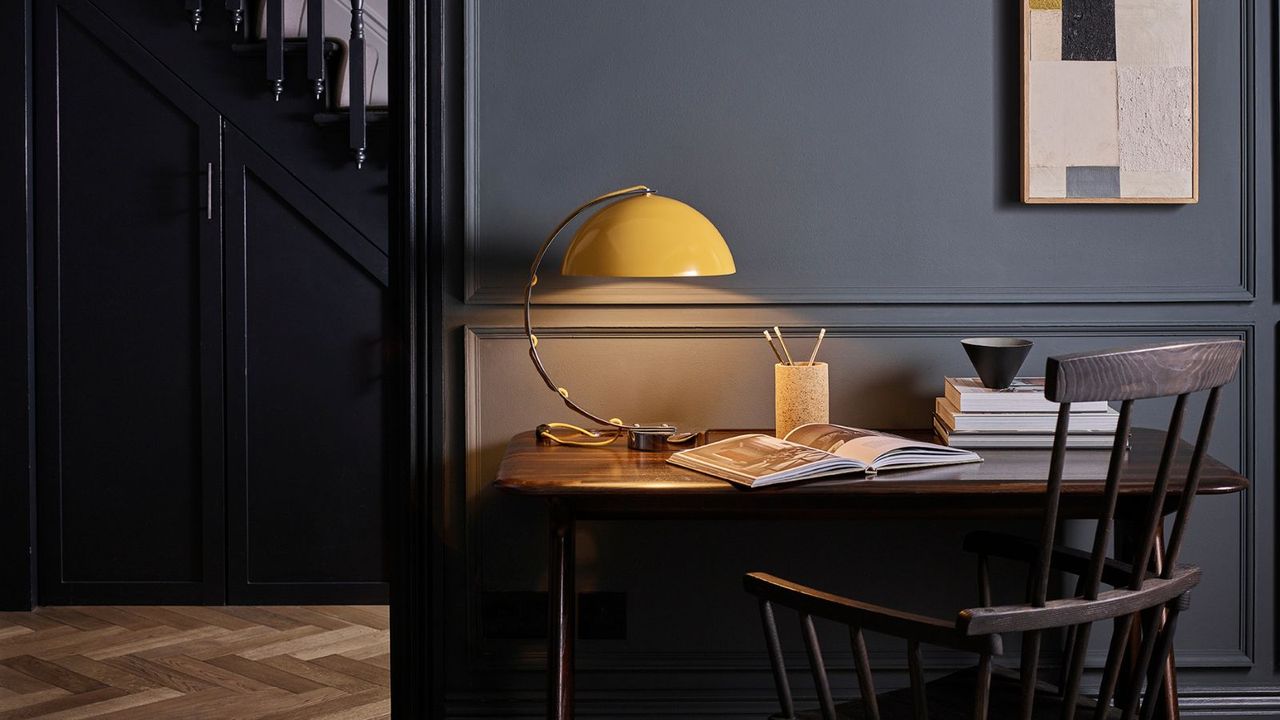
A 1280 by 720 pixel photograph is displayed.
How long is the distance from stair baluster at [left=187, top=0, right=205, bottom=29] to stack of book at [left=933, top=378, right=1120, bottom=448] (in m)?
2.60

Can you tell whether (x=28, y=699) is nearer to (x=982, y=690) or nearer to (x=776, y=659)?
(x=776, y=659)

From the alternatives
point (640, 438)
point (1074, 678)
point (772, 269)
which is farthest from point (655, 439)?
point (1074, 678)

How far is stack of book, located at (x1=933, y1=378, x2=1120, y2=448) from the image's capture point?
2.12 meters

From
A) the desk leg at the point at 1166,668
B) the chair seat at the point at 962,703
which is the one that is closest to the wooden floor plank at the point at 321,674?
the chair seat at the point at 962,703

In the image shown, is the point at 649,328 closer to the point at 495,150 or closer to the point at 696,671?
the point at 495,150

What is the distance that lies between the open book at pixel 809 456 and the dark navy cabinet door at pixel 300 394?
1804mm

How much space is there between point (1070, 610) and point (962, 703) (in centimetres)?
31

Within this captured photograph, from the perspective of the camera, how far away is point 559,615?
2047mm

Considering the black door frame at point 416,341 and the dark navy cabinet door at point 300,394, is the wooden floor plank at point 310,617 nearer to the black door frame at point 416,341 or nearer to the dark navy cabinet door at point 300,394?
the dark navy cabinet door at point 300,394

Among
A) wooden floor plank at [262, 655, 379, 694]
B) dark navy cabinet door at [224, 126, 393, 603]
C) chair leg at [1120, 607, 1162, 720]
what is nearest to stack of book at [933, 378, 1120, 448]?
chair leg at [1120, 607, 1162, 720]

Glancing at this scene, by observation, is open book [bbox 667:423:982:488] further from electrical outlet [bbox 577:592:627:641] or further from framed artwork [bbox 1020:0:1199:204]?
framed artwork [bbox 1020:0:1199:204]

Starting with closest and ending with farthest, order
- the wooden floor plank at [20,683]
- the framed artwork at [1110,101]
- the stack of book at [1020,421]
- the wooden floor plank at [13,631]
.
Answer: the stack of book at [1020,421]
the framed artwork at [1110,101]
the wooden floor plank at [20,683]
the wooden floor plank at [13,631]

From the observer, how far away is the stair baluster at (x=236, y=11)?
133 inches

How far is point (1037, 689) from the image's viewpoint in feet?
5.63
